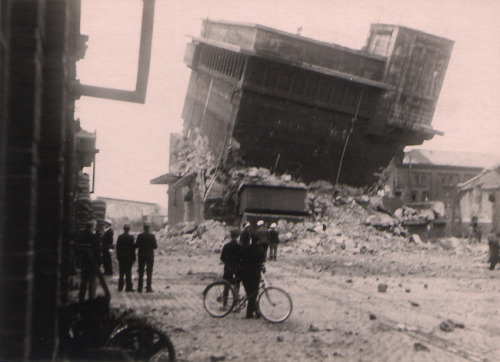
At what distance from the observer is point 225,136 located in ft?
107

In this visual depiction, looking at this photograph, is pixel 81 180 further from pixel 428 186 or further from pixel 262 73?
pixel 428 186

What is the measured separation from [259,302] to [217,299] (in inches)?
30.6

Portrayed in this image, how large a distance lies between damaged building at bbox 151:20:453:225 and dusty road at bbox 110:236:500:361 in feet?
42.0

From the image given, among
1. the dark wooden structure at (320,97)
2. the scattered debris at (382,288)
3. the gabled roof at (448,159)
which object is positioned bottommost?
the gabled roof at (448,159)

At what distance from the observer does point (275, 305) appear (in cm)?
1015

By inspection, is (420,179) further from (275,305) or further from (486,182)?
(275,305)

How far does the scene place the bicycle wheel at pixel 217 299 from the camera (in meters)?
10.5

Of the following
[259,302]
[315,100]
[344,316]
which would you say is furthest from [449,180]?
[259,302]

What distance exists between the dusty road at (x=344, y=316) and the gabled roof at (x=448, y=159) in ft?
167

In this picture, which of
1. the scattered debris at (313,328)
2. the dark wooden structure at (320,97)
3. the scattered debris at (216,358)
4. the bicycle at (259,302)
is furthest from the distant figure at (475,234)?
the scattered debris at (216,358)

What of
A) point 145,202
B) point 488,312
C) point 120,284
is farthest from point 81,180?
point 145,202

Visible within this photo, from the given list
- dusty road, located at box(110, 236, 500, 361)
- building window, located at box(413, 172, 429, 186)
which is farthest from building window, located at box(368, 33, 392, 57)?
building window, located at box(413, 172, 429, 186)

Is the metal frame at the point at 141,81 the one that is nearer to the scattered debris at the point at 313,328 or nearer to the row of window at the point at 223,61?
the scattered debris at the point at 313,328

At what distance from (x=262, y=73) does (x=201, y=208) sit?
7.88 m
